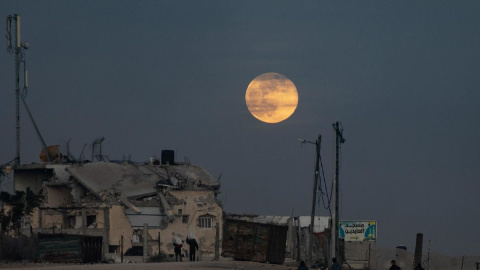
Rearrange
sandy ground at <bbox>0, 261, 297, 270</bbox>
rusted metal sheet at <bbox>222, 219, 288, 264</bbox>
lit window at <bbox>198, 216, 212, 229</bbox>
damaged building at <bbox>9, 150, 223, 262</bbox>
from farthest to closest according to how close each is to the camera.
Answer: lit window at <bbox>198, 216, 212, 229</bbox> < damaged building at <bbox>9, 150, 223, 262</bbox> < rusted metal sheet at <bbox>222, 219, 288, 264</bbox> < sandy ground at <bbox>0, 261, 297, 270</bbox>

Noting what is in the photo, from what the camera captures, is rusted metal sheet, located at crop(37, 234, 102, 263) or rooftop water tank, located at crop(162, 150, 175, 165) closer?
rusted metal sheet, located at crop(37, 234, 102, 263)

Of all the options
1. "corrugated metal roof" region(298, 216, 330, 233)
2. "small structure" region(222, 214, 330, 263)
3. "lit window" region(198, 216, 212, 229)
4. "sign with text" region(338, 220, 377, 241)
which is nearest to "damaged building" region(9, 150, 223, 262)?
"lit window" region(198, 216, 212, 229)

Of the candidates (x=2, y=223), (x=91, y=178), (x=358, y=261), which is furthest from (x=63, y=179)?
(x=358, y=261)

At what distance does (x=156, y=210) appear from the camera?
78.8 meters

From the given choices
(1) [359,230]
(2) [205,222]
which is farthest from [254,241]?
(2) [205,222]

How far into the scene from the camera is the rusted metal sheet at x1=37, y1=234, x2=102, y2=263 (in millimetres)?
47750

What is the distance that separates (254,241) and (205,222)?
2999 cm

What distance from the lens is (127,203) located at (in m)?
77.1

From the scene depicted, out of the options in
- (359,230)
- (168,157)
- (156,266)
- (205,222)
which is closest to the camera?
(156,266)

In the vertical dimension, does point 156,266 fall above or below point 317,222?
above

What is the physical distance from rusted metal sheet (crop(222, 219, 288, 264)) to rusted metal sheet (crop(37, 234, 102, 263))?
760cm

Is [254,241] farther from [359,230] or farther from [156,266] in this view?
[359,230]

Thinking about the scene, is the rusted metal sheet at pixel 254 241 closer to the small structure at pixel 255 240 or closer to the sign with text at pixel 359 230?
the small structure at pixel 255 240

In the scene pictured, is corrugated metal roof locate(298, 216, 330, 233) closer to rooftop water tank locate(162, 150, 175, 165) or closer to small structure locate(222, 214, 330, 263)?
rooftop water tank locate(162, 150, 175, 165)
